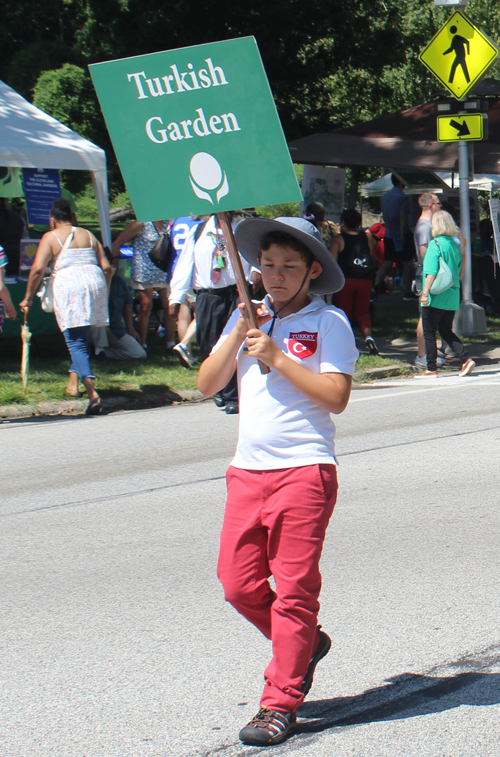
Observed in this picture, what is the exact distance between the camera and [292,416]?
3199 millimetres

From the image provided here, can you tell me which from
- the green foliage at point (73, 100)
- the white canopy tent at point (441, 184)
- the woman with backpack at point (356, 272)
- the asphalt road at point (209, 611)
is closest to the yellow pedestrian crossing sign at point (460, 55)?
the woman with backpack at point (356, 272)

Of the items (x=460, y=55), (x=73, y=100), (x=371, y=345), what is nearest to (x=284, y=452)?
(x=371, y=345)

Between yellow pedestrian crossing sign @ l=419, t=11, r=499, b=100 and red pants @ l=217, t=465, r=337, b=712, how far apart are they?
11.9 metres

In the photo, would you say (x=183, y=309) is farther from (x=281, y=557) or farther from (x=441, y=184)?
(x=441, y=184)

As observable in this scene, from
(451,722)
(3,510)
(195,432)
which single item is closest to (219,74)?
(451,722)

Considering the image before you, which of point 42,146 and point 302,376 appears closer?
point 302,376

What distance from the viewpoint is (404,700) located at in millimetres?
3414

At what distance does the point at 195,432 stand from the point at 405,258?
11.9m

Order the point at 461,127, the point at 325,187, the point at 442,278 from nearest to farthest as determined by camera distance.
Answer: the point at 442,278
the point at 461,127
the point at 325,187

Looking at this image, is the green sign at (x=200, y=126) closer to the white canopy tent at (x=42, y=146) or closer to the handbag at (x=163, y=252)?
the handbag at (x=163, y=252)

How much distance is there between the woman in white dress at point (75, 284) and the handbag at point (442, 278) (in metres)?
3.88

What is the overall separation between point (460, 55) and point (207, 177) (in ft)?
39.1

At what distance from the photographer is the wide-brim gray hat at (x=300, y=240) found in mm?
3195

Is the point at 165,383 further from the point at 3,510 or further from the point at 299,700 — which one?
the point at 299,700
